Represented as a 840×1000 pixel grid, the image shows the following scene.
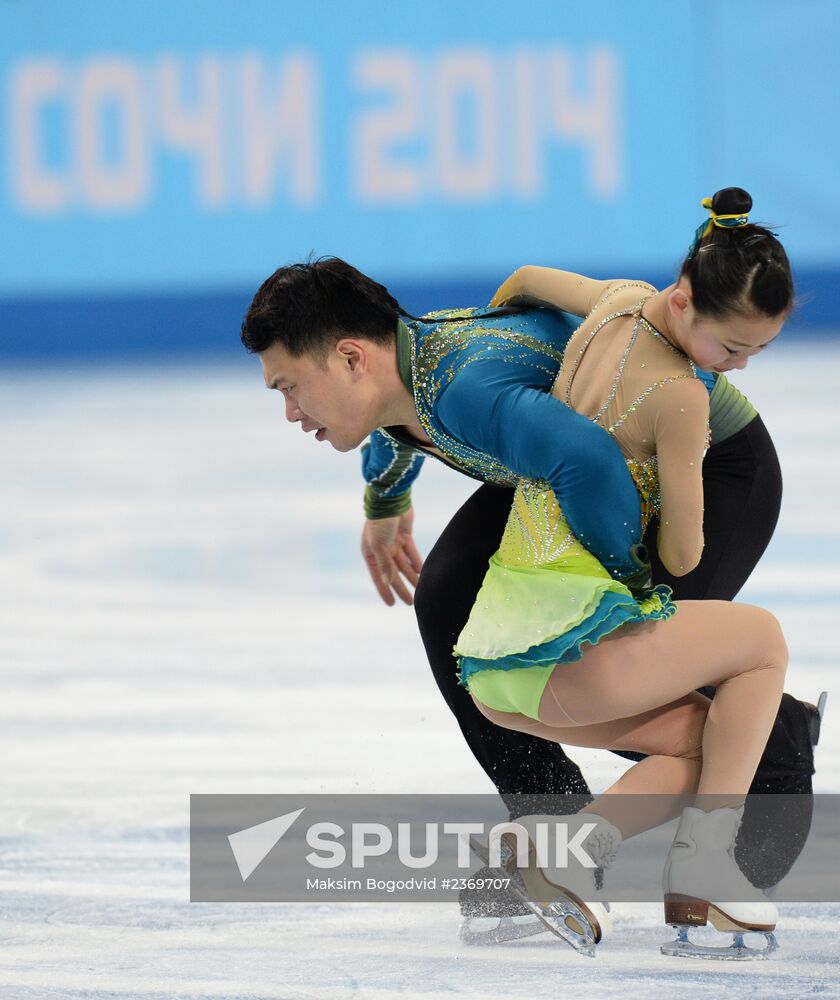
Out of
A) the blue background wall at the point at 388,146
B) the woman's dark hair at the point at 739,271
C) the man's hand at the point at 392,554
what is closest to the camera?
the woman's dark hair at the point at 739,271

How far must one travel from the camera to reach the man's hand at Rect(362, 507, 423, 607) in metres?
2.99

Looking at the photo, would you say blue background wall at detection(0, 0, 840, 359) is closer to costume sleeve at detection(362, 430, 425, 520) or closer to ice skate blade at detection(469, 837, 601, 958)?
costume sleeve at detection(362, 430, 425, 520)

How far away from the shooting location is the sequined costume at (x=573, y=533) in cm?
205

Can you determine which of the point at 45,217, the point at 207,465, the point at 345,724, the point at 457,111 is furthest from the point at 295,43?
the point at 345,724

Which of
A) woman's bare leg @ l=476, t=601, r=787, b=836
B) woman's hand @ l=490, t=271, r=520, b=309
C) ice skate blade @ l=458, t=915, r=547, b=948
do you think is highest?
woman's hand @ l=490, t=271, r=520, b=309

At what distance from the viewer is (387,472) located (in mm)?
2834

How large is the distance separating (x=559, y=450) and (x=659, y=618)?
0.84 ft

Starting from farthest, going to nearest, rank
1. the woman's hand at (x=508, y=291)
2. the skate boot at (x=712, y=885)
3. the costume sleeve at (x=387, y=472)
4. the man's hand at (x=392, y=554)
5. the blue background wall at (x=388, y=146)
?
the blue background wall at (x=388, y=146) < the man's hand at (x=392, y=554) < the costume sleeve at (x=387, y=472) < the woman's hand at (x=508, y=291) < the skate boot at (x=712, y=885)

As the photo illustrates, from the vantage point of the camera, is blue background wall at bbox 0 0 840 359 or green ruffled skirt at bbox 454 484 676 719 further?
blue background wall at bbox 0 0 840 359

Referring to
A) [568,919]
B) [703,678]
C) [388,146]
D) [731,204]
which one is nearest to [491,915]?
[568,919]

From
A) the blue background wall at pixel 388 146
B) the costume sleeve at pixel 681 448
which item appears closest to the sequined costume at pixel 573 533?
the costume sleeve at pixel 681 448

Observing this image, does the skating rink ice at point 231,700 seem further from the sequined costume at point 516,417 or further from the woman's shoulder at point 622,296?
the woman's shoulder at point 622,296

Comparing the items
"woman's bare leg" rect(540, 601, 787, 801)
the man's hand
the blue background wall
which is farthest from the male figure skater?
the blue background wall

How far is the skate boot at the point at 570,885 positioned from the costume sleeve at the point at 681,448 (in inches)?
16.7
